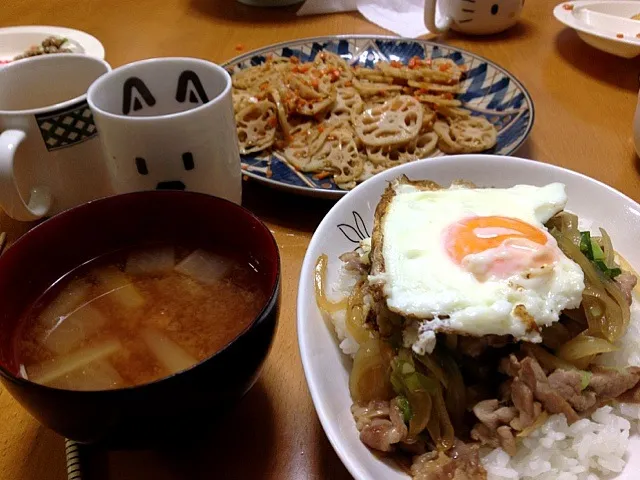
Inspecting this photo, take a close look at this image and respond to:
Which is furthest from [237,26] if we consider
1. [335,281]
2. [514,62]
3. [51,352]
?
[51,352]

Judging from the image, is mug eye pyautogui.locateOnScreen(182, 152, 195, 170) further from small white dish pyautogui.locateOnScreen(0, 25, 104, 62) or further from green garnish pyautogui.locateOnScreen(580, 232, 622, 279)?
small white dish pyautogui.locateOnScreen(0, 25, 104, 62)

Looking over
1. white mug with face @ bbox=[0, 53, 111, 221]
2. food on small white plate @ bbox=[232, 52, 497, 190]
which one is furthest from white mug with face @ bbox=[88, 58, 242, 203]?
food on small white plate @ bbox=[232, 52, 497, 190]

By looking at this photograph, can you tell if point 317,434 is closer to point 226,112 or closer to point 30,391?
point 30,391

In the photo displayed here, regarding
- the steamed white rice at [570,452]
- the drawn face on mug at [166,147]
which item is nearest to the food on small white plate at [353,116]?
the drawn face on mug at [166,147]

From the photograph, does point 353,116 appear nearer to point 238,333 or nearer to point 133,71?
point 133,71

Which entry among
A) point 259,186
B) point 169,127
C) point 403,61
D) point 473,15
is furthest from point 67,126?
A: point 473,15

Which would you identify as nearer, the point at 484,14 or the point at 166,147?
the point at 166,147
